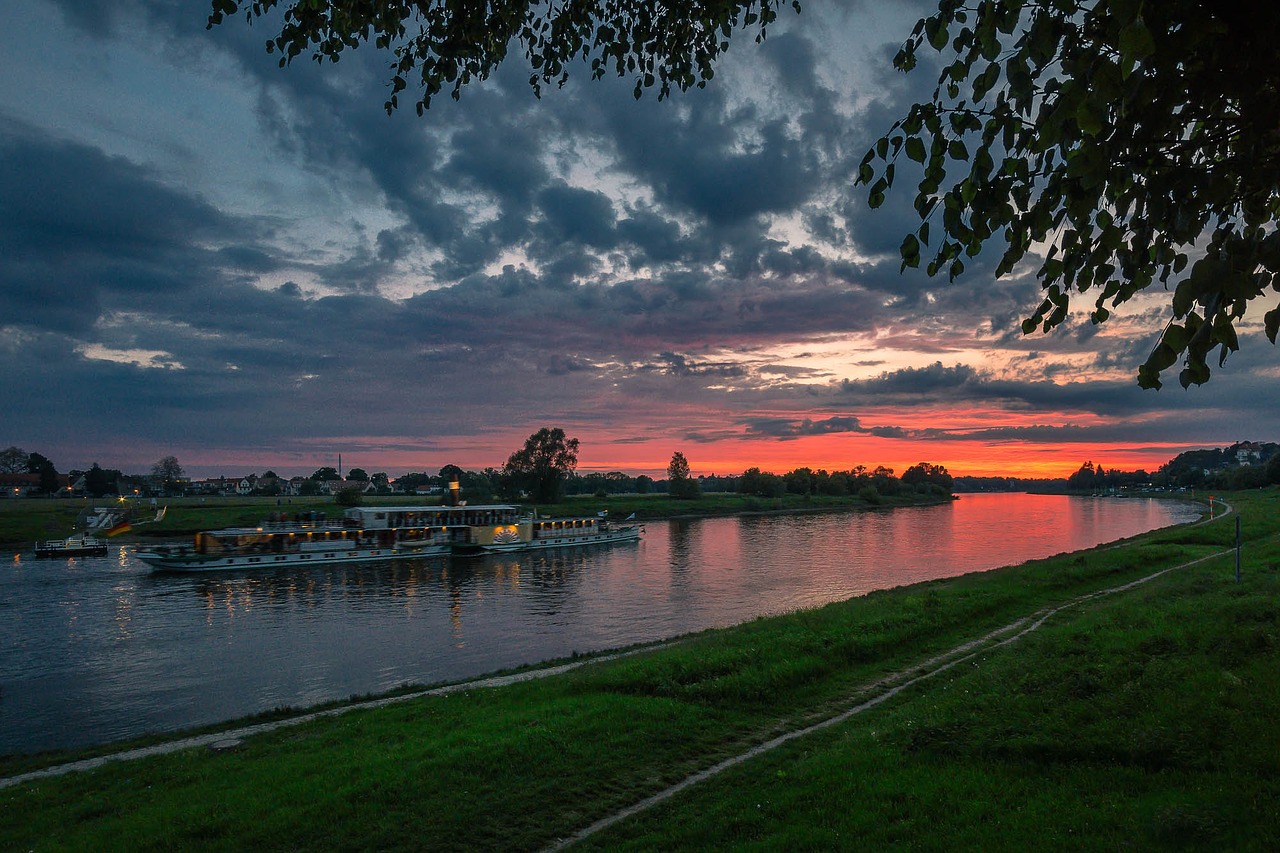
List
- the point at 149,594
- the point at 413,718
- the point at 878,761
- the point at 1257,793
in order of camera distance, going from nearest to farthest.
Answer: the point at 1257,793 → the point at 878,761 → the point at 413,718 → the point at 149,594

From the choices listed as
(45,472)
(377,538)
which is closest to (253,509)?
(377,538)

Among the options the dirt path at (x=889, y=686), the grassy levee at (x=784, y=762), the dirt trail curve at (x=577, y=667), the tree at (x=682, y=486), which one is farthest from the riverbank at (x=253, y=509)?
the dirt path at (x=889, y=686)

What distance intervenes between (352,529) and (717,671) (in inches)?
2468

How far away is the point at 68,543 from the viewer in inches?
2692

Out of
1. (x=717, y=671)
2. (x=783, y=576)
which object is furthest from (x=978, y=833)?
(x=783, y=576)

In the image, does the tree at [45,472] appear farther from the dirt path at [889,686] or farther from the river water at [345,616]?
the dirt path at [889,686]

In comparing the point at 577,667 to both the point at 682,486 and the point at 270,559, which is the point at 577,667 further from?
the point at 682,486

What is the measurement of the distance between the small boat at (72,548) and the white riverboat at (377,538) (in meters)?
5.25

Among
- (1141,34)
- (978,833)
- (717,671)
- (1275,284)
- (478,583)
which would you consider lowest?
(478,583)

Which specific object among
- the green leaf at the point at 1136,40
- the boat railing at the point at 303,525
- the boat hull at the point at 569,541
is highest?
the green leaf at the point at 1136,40

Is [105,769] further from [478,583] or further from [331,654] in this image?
[478,583]

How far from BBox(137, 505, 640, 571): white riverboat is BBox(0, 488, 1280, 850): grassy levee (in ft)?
170

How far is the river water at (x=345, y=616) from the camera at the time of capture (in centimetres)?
2470

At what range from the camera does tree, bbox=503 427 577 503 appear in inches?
5138
